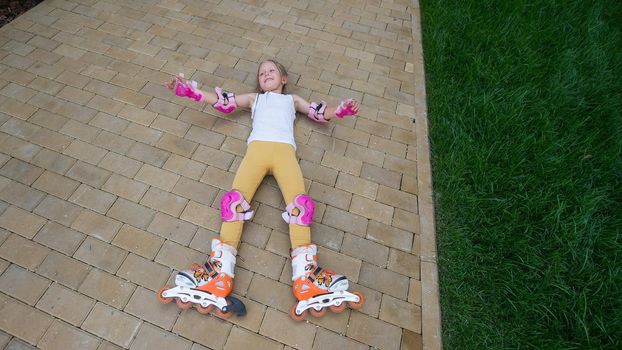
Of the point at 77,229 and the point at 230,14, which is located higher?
the point at 230,14

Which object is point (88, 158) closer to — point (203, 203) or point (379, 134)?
point (203, 203)

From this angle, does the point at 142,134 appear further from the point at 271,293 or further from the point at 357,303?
the point at 357,303

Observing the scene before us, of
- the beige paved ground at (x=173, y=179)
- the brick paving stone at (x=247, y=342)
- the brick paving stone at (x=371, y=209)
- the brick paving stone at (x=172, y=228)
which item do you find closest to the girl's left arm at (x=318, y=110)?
the beige paved ground at (x=173, y=179)

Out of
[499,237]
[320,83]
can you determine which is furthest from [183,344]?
[320,83]

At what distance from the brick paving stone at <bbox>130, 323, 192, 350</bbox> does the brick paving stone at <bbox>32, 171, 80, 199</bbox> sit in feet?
4.11

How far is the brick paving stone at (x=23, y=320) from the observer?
2.21m

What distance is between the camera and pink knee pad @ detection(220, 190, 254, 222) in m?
2.59

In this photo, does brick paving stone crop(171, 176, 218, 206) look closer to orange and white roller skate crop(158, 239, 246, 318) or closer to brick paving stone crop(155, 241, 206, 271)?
brick paving stone crop(155, 241, 206, 271)

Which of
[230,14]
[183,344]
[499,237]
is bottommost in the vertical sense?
[183,344]

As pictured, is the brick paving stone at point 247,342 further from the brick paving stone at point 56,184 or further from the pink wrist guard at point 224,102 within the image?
the pink wrist guard at point 224,102

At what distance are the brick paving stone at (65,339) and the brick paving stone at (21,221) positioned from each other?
74cm

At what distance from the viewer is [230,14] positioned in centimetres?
465

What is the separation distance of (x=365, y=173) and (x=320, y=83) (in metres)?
1.25

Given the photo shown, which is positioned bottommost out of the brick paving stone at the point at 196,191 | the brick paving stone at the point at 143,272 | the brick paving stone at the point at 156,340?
the brick paving stone at the point at 156,340
